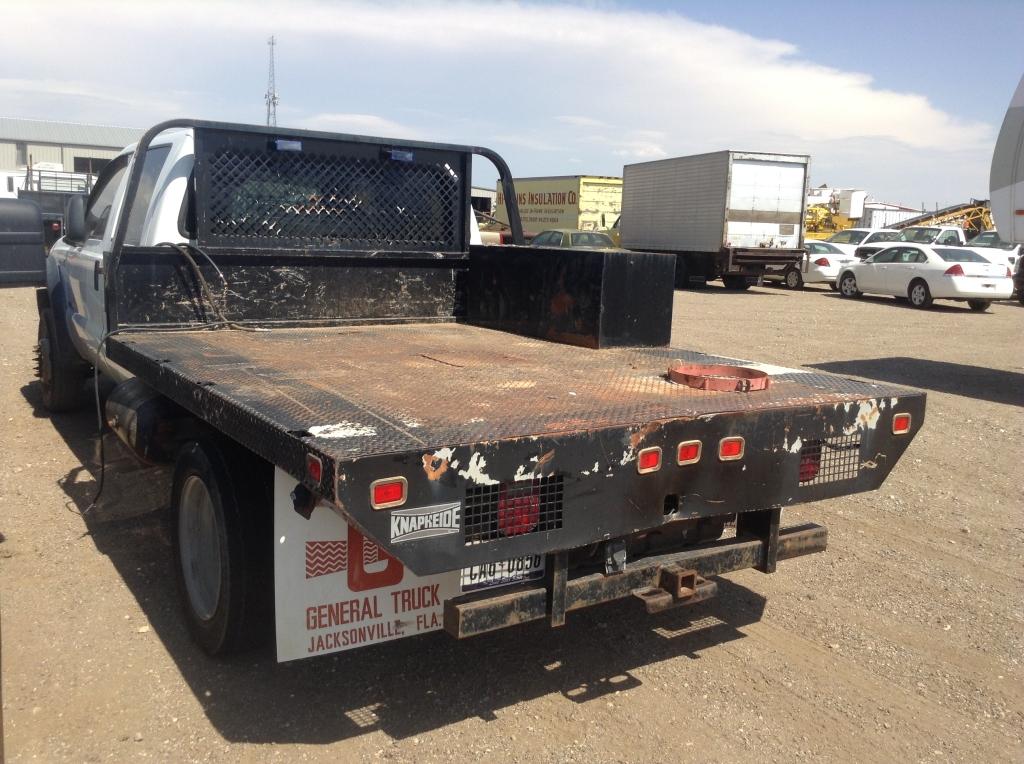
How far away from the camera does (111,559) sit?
452 cm

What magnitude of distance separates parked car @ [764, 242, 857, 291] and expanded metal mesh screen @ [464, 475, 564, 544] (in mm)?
22400

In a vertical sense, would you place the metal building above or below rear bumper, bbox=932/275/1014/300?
above

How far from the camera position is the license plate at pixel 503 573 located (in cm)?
296

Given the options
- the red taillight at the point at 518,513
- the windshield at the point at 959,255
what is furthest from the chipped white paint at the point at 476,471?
the windshield at the point at 959,255

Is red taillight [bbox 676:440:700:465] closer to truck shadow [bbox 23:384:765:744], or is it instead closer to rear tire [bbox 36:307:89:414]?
truck shadow [bbox 23:384:765:744]

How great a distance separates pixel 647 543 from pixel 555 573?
21.6 inches

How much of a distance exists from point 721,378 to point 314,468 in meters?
1.70

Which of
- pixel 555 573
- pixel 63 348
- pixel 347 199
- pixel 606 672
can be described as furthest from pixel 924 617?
pixel 63 348

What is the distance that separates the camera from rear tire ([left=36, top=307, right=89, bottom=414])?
270 inches

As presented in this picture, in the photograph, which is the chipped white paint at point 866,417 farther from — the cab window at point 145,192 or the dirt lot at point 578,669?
the cab window at point 145,192

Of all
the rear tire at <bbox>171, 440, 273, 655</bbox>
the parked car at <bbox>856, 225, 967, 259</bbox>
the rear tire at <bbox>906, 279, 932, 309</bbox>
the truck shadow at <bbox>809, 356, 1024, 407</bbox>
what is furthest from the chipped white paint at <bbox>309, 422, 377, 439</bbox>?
the parked car at <bbox>856, 225, 967, 259</bbox>

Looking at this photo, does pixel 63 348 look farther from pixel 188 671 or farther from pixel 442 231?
pixel 188 671

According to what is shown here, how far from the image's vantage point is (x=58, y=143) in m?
66.8

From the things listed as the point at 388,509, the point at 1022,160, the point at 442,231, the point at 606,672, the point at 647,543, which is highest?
the point at 1022,160
